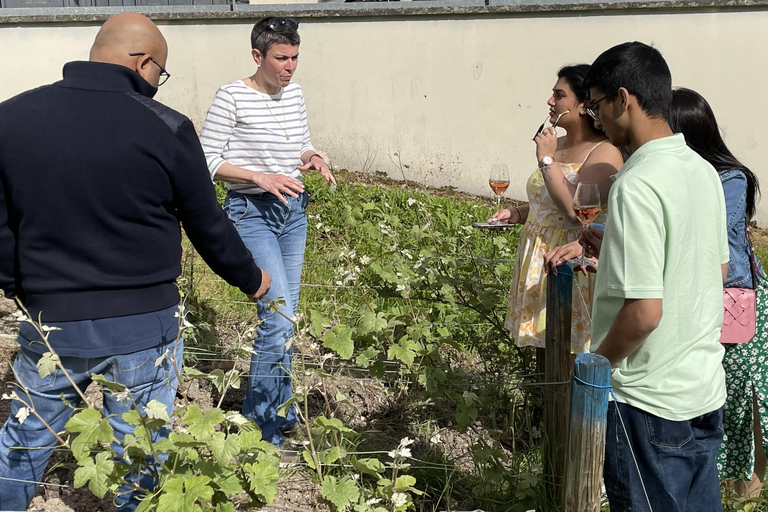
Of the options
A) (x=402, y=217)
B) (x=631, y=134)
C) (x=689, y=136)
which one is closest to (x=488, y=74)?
(x=402, y=217)

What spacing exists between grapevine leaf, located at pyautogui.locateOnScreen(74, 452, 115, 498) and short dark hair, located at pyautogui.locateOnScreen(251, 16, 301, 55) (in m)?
2.09

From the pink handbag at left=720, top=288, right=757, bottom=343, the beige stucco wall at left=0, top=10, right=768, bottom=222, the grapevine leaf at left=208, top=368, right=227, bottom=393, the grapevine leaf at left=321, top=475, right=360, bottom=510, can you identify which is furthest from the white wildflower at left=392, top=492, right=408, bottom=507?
the beige stucco wall at left=0, top=10, right=768, bottom=222

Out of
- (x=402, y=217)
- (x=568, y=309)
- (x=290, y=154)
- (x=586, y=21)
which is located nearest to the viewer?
(x=568, y=309)

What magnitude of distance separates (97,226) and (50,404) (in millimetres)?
569

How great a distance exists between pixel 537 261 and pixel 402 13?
551cm

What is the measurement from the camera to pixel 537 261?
10.6 ft

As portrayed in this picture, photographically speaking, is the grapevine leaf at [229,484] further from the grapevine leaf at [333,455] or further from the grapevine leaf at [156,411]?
the grapevine leaf at [333,455]

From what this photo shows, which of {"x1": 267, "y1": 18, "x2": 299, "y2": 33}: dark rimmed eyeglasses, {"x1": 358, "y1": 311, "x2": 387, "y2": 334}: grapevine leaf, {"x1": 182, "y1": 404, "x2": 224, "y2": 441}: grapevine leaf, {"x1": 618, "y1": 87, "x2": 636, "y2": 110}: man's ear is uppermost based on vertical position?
{"x1": 267, "y1": 18, "x2": 299, "y2": 33}: dark rimmed eyeglasses

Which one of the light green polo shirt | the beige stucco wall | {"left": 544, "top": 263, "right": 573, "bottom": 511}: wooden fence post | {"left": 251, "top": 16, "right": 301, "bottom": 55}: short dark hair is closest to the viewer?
the light green polo shirt

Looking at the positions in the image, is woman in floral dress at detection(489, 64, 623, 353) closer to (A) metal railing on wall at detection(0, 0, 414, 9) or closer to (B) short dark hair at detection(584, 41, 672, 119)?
(B) short dark hair at detection(584, 41, 672, 119)

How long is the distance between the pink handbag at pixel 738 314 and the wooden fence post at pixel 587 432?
1.08 m

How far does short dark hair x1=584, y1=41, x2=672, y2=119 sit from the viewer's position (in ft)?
6.57

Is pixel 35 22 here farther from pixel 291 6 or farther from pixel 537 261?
pixel 537 261

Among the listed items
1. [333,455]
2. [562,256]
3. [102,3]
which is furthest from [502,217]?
[102,3]
